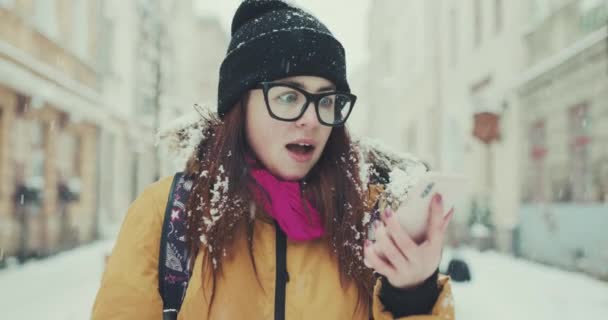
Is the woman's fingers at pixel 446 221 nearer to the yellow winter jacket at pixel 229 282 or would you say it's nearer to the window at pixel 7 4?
the yellow winter jacket at pixel 229 282

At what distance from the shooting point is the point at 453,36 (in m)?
18.1

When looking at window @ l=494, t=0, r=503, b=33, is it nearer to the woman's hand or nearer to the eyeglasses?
the eyeglasses

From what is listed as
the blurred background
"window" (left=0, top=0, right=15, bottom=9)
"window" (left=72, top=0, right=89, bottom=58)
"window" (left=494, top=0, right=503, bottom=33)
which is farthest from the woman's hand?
"window" (left=494, top=0, right=503, bottom=33)

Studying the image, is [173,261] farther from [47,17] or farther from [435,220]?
[47,17]

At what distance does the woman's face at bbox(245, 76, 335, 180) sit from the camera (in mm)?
1768

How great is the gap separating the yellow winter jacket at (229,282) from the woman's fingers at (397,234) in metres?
0.50

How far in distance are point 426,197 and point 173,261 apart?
0.84m

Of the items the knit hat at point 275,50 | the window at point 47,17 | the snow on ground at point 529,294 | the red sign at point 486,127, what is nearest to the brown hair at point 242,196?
the knit hat at point 275,50

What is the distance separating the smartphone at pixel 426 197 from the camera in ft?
3.65

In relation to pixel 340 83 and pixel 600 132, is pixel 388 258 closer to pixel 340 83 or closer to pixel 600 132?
pixel 340 83

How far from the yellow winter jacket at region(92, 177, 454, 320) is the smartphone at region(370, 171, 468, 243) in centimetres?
54

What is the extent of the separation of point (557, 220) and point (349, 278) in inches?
386

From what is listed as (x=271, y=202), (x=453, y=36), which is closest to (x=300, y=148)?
(x=271, y=202)

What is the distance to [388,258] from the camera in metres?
1.21
